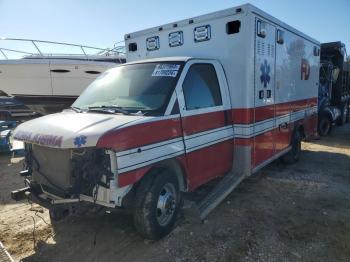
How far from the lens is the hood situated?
332 centimetres

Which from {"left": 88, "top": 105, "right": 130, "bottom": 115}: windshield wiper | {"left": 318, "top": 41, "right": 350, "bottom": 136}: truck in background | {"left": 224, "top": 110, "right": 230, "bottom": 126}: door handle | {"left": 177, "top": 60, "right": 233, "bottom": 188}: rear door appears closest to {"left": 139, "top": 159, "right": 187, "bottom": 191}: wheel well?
{"left": 177, "top": 60, "right": 233, "bottom": 188}: rear door

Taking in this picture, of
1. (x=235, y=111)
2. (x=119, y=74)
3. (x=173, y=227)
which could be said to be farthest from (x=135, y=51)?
(x=173, y=227)

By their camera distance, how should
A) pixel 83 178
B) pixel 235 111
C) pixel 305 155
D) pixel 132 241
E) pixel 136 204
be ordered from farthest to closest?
1. pixel 305 155
2. pixel 235 111
3. pixel 132 241
4. pixel 136 204
5. pixel 83 178

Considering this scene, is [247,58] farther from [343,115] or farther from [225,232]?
[343,115]

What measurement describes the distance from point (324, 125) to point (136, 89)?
10438mm

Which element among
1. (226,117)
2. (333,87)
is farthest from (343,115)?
(226,117)

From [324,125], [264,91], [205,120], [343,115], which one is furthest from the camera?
[343,115]

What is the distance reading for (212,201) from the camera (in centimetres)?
489

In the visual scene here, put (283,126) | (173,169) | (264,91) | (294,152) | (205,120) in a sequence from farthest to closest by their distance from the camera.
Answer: (294,152) → (283,126) → (264,91) → (205,120) → (173,169)

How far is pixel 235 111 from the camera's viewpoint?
5352mm

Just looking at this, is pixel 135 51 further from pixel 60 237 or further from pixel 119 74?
pixel 60 237

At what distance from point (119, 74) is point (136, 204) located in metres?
1.98

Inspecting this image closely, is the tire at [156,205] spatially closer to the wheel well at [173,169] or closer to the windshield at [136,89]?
the wheel well at [173,169]

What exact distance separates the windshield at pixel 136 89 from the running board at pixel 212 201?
1.48m
